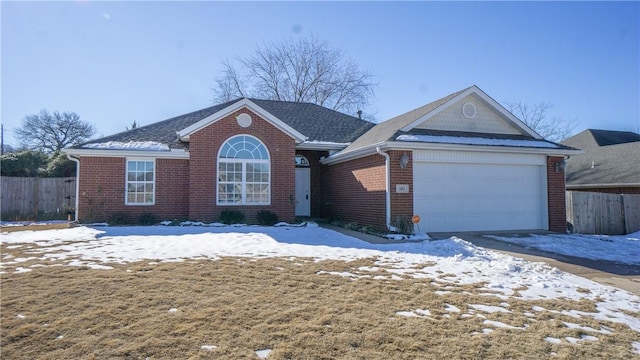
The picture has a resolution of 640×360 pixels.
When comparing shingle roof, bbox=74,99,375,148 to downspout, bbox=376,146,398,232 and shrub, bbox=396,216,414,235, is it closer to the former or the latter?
downspout, bbox=376,146,398,232

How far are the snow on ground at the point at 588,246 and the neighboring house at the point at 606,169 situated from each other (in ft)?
27.6

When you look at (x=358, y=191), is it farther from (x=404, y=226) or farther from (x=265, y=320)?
(x=265, y=320)

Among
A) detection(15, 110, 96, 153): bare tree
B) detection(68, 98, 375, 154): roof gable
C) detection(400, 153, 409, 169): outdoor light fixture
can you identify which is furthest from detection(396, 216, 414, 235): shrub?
detection(15, 110, 96, 153): bare tree

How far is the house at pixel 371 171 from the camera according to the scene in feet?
44.0

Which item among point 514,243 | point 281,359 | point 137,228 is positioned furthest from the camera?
point 137,228

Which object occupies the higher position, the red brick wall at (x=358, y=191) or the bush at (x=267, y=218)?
the red brick wall at (x=358, y=191)

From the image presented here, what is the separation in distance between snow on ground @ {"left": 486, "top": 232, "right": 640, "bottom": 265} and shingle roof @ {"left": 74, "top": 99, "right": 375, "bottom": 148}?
342 inches

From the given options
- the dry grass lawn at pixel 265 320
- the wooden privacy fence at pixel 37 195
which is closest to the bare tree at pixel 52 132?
the wooden privacy fence at pixel 37 195

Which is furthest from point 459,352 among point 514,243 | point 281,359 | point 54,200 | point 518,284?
point 54,200

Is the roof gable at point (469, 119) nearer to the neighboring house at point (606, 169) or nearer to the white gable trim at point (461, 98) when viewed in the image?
the white gable trim at point (461, 98)

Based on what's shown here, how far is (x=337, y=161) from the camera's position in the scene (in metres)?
17.1

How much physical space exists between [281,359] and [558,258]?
26.5ft

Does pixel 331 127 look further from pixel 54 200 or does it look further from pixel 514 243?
pixel 54 200

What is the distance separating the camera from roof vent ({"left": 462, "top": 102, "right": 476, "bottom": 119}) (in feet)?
49.2
